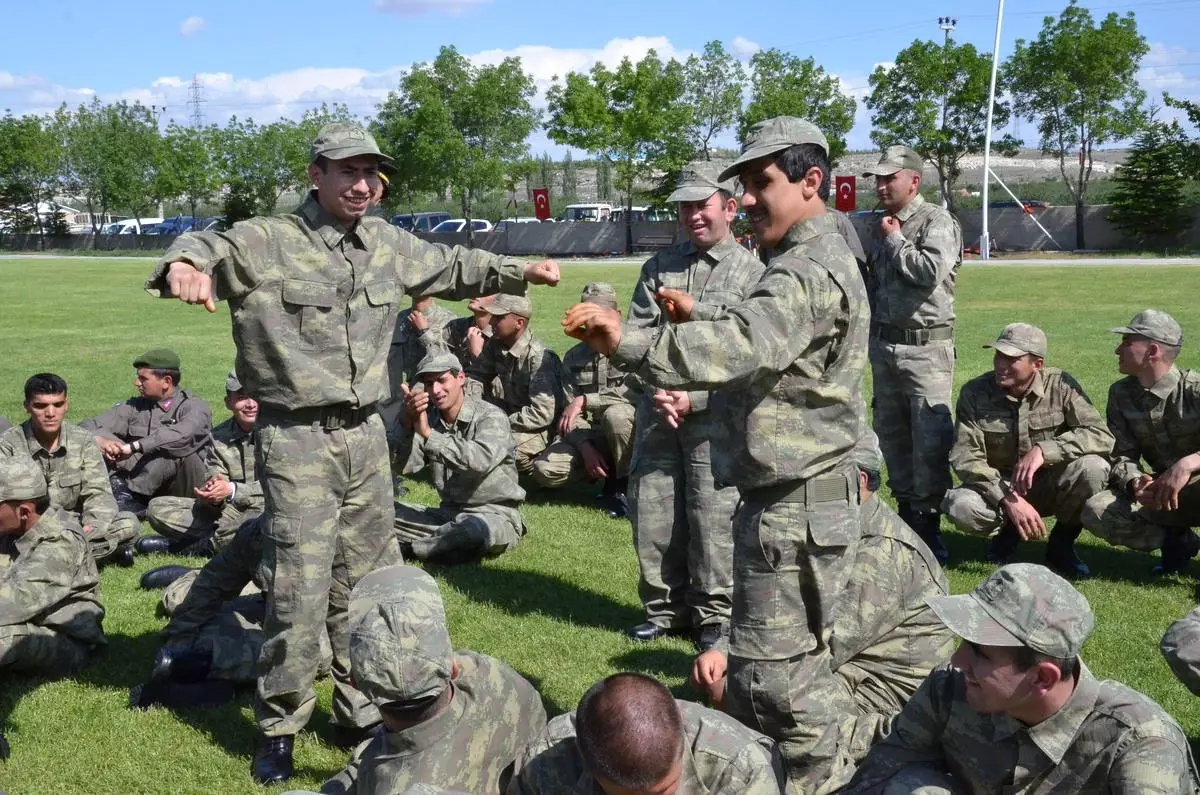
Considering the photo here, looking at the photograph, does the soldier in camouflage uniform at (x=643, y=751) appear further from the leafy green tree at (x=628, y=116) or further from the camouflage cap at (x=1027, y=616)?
the leafy green tree at (x=628, y=116)

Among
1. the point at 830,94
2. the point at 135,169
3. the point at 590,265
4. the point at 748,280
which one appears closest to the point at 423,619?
the point at 748,280

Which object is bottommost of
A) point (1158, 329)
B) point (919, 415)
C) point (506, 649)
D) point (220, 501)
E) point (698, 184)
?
point (506, 649)

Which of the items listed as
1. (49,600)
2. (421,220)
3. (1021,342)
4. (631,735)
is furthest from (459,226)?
(631,735)

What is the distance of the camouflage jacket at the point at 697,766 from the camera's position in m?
3.38

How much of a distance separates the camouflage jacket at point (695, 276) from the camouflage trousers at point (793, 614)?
2303 millimetres

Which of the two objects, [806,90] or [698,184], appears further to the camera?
[806,90]

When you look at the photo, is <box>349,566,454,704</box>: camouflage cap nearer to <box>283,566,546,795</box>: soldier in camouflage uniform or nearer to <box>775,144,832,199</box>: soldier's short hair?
<box>283,566,546,795</box>: soldier in camouflage uniform

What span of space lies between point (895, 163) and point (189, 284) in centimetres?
533

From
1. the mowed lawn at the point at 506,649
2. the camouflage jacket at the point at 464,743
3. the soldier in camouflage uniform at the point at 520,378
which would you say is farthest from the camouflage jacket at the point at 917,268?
the camouflage jacket at the point at 464,743

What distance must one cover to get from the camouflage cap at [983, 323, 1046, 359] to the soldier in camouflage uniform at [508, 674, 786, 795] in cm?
441

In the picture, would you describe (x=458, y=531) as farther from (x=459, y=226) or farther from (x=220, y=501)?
(x=459, y=226)

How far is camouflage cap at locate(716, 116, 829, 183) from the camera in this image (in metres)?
3.94

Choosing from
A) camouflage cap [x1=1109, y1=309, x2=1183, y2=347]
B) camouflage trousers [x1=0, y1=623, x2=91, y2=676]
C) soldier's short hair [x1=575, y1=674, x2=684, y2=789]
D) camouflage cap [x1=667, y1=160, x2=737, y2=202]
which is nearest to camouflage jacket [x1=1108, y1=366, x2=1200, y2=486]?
camouflage cap [x1=1109, y1=309, x2=1183, y2=347]

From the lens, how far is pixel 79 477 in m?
7.77
